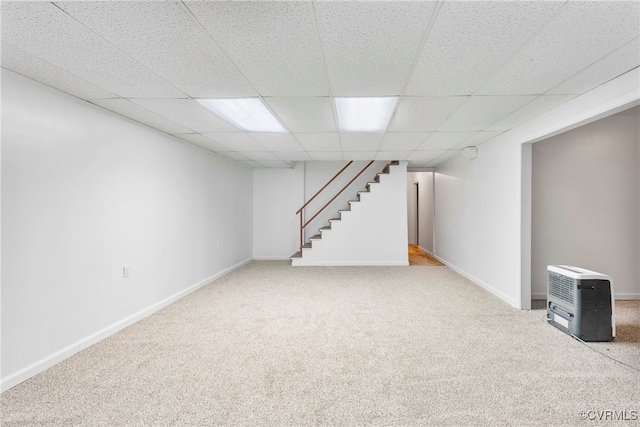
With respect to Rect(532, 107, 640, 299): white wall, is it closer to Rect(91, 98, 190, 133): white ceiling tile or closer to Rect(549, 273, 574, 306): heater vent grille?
Rect(549, 273, 574, 306): heater vent grille

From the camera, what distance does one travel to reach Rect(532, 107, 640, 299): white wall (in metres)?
3.81

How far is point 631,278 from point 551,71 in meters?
3.70

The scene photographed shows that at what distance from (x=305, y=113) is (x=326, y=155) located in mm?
2362

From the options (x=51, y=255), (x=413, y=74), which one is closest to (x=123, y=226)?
(x=51, y=255)

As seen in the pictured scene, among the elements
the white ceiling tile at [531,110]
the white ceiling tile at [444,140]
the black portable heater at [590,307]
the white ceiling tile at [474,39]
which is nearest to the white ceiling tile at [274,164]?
the white ceiling tile at [444,140]

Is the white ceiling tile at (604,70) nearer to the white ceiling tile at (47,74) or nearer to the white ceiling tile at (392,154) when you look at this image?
the white ceiling tile at (392,154)

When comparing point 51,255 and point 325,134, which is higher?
point 325,134

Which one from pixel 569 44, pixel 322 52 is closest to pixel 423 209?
pixel 569 44

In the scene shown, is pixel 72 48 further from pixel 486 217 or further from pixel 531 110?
pixel 486 217

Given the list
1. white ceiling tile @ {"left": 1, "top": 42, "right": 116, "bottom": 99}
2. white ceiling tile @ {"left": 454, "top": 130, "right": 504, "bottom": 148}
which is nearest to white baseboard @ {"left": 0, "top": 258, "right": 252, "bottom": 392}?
white ceiling tile @ {"left": 1, "top": 42, "right": 116, "bottom": 99}

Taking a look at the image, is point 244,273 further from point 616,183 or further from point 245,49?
point 616,183

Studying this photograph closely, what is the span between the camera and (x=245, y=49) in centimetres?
177

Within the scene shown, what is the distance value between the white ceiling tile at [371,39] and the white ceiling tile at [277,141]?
171 centimetres

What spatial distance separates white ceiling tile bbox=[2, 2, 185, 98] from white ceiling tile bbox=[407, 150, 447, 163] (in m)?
4.16
